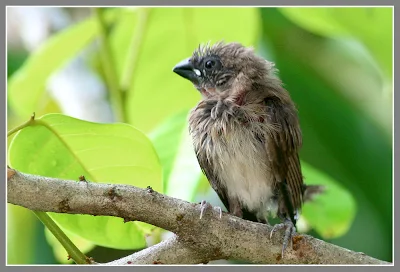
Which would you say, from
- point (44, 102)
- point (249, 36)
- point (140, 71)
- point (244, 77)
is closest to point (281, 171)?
point (244, 77)

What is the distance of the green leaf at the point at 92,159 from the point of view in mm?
1873

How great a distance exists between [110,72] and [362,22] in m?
0.98

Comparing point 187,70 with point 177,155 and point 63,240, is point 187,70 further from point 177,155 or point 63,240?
point 63,240

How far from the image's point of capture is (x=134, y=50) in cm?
248

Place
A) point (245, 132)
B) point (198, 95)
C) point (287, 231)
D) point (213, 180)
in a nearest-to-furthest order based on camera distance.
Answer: point (287, 231) → point (245, 132) → point (213, 180) → point (198, 95)

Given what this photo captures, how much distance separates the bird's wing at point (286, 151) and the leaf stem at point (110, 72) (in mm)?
534

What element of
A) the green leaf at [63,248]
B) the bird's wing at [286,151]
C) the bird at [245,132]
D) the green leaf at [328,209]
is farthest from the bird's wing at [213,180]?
the green leaf at [63,248]

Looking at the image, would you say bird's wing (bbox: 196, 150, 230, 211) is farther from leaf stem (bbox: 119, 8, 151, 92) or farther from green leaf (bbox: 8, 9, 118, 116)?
green leaf (bbox: 8, 9, 118, 116)

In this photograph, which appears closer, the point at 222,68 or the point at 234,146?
the point at 234,146

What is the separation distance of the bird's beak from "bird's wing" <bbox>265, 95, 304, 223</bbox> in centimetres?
32

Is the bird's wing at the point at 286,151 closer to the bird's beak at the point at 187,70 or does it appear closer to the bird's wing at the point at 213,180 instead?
the bird's wing at the point at 213,180

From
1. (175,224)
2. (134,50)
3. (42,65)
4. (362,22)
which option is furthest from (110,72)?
(362,22)

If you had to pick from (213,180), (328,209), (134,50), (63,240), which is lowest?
(63,240)

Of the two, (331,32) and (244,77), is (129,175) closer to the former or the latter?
(244,77)
